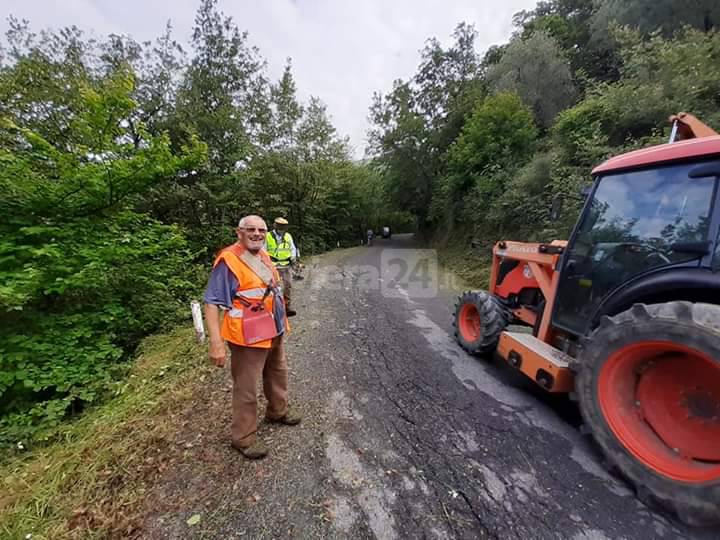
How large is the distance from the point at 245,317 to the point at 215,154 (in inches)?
409

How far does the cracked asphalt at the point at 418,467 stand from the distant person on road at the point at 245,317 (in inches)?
11.1

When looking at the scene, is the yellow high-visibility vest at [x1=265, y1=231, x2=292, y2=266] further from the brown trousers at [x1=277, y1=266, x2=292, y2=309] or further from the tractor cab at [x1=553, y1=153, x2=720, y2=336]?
the tractor cab at [x1=553, y1=153, x2=720, y2=336]

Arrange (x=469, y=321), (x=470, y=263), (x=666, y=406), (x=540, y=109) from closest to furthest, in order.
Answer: (x=666, y=406)
(x=469, y=321)
(x=470, y=263)
(x=540, y=109)

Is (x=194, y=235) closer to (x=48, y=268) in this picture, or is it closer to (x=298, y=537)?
(x=48, y=268)

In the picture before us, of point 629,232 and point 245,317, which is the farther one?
point 629,232

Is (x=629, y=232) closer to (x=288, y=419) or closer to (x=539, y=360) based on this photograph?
(x=539, y=360)

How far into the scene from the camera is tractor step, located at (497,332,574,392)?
2.26m

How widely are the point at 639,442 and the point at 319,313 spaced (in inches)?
179

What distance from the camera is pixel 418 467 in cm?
196

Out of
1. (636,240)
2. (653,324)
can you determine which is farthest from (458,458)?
(636,240)

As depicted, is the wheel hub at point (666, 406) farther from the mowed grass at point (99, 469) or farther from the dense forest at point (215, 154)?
the mowed grass at point (99, 469)

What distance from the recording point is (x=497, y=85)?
1304 centimetres

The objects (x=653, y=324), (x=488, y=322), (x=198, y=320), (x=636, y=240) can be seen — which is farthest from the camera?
(x=198, y=320)

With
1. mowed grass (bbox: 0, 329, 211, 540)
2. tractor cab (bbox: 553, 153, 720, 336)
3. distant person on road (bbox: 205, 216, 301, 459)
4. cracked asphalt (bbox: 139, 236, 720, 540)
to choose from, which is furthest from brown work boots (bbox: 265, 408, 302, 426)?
tractor cab (bbox: 553, 153, 720, 336)
